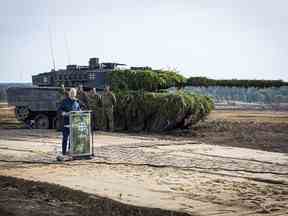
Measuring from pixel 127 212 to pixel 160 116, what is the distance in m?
16.1

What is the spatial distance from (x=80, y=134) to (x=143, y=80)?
37.2 ft

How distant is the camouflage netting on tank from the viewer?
23.7 meters

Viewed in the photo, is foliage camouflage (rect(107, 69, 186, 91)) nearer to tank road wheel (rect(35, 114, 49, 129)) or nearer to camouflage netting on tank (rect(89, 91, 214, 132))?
camouflage netting on tank (rect(89, 91, 214, 132))

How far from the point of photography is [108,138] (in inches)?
816

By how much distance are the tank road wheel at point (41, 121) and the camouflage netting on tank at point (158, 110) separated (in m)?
2.41

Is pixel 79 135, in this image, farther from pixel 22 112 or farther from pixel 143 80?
pixel 22 112

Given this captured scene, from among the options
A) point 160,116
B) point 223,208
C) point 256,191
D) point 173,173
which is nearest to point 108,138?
point 160,116

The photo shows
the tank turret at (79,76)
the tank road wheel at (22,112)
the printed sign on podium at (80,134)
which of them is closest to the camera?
the printed sign on podium at (80,134)

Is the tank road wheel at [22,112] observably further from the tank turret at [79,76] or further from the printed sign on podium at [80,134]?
the printed sign on podium at [80,134]

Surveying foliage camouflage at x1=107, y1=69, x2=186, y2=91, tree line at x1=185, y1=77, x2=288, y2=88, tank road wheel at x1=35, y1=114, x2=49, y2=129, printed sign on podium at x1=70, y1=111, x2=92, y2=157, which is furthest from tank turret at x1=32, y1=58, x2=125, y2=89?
printed sign on podium at x1=70, y1=111, x2=92, y2=157

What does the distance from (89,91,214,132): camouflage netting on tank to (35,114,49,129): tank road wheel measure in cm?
241

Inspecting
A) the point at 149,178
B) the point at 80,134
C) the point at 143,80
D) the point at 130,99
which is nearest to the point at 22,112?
the point at 130,99

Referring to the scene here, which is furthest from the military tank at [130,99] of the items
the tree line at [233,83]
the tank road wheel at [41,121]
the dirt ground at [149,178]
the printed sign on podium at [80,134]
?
the printed sign on podium at [80,134]

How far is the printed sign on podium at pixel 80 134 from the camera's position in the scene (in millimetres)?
14000
